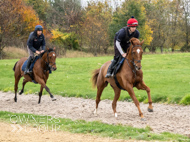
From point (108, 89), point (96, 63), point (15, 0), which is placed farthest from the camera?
point (15, 0)

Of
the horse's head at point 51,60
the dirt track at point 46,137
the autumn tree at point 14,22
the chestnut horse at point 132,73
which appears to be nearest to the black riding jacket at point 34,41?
the horse's head at point 51,60

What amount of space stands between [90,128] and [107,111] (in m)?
3.30

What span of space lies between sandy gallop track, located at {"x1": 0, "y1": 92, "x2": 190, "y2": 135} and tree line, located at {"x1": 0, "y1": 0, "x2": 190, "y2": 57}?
99.3 feet

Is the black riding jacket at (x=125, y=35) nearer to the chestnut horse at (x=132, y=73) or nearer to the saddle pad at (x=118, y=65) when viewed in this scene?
the chestnut horse at (x=132, y=73)

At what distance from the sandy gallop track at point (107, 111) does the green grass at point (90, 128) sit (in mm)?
598

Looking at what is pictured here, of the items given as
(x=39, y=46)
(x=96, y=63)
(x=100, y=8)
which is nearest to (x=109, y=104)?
(x=39, y=46)

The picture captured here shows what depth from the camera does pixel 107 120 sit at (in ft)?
28.0

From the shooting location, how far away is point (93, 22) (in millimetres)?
49531

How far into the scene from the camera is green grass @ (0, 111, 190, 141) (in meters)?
6.12

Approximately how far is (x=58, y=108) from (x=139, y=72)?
4208 millimetres

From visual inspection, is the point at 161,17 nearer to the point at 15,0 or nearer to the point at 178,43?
the point at 178,43

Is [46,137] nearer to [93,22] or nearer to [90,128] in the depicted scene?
[90,128]

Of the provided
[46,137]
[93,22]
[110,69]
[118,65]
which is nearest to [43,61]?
[110,69]

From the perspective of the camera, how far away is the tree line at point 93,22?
44.1 m
